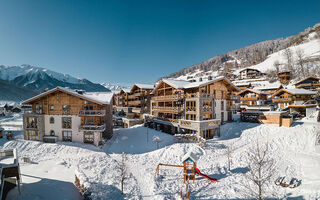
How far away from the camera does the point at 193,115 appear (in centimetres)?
2661

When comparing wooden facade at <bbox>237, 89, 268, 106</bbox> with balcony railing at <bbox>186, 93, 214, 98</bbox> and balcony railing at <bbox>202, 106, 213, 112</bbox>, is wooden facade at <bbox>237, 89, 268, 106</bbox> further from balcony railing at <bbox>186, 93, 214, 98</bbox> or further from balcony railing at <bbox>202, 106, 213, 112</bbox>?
balcony railing at <bbox>202, 106, 213, 112</bbox>

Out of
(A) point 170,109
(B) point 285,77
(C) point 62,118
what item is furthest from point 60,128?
(B) point 285,77

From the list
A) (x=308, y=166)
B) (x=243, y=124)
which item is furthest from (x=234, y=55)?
(x=308, y=166)

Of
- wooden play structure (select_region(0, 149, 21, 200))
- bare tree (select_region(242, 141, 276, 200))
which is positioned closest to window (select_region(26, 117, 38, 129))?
wooden play structure (select_region(0, 149, 21, 200))

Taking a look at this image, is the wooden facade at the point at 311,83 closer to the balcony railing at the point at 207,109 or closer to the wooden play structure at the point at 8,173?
the balcony railing at the point at 207,109

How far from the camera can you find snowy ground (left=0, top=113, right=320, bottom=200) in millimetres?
12242

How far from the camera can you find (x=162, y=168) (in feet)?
56.0

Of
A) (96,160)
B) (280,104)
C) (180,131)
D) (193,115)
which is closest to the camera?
(96,160)

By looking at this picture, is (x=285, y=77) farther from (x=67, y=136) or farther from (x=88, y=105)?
(x=67, y=136)

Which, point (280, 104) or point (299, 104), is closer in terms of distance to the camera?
point (299, 104)

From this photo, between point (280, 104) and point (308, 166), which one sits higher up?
point (280, 104)

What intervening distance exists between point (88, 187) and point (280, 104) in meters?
48.6

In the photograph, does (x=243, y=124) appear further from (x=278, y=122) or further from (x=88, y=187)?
(x=88, y=187)

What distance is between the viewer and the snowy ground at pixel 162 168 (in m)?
12.2
